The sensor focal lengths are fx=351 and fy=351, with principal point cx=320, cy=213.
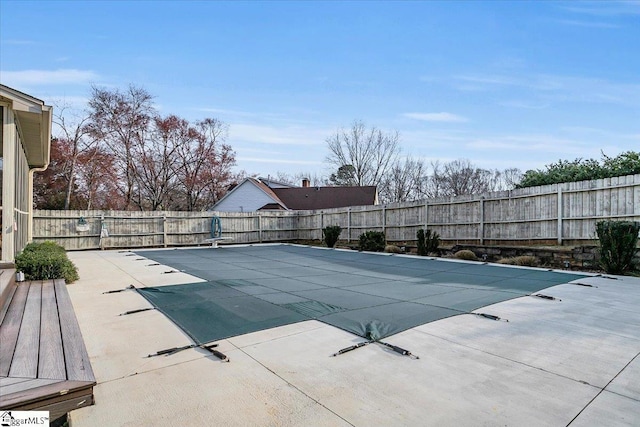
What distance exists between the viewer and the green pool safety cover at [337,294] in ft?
12.2

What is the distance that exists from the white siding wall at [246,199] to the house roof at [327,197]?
5.87ft

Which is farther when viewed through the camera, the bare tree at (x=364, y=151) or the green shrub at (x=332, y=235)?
the bare tree at (x=364, y=151)

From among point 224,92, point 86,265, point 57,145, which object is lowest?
point 86,265

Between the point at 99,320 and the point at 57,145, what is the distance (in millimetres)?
18622

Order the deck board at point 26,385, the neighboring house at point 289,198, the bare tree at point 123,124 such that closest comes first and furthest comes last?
the deck board at point 26,385
the bare tree at point 123,124
the neighboring house at point 289,198

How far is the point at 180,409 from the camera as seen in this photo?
80.0 inches

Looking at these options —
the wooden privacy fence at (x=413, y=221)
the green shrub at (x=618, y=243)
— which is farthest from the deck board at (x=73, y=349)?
the wooden privacy fence at (x=413, y=221)

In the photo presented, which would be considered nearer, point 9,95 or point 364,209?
point 9,95

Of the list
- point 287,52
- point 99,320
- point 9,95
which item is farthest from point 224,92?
point 99,320

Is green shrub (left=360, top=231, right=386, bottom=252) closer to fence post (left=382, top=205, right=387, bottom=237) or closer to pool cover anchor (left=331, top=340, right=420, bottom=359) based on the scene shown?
fence post (left=382, top=205, right=387, bottom=237)

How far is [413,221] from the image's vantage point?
12.1 m

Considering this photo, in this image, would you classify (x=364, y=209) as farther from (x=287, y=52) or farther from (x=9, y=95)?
(x=9, y=95)

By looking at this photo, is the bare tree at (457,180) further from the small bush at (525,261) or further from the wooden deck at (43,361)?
the wooden deck at (43,361)

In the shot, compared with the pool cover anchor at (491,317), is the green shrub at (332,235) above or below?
above
